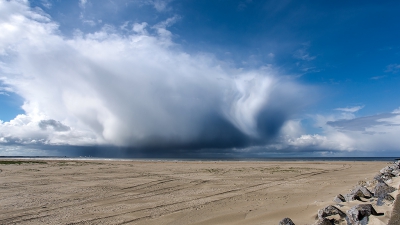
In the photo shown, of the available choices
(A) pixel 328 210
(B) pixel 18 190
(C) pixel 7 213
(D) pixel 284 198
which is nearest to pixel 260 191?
(D) pixel 284 198

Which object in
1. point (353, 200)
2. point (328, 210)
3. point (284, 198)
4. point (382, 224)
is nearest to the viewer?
point (382, 224)

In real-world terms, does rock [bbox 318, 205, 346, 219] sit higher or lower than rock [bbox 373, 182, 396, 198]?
lower

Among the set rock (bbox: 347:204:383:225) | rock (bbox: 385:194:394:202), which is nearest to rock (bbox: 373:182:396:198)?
rock (bbox: 385:194:394:202)

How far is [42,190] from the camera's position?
15922mm

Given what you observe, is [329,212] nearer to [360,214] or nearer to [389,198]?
[360,214]

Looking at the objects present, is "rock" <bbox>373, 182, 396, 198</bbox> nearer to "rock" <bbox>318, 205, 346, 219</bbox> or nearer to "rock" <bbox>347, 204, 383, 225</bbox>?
"rock" <bbox>318, 205, 346, 219</bbox>

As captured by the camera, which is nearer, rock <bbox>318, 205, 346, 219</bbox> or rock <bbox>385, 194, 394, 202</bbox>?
rock <bbox>318, 205, 346, 219</bbox>

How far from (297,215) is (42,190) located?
15.1 m

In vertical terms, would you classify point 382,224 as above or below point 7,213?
above

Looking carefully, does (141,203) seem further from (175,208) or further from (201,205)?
(201,205)

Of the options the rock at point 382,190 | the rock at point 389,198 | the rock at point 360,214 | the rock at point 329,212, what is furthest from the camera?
the rock at point 382,190

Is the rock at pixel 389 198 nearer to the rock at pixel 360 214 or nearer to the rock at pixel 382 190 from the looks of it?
the rock at pixel 382 190

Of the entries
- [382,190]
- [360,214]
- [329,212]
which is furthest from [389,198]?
[360,214]

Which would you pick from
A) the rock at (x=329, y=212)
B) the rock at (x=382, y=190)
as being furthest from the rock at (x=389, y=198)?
the rock at (x=329, y=212)
